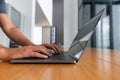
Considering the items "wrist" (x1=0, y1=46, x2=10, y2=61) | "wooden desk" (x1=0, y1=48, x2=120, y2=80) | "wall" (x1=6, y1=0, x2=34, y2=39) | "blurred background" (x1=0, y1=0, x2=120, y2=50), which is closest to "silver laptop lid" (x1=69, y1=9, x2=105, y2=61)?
"wooden desk" (x1=0, y1=48, x2=120, y2=80)

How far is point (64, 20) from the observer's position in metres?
6.09

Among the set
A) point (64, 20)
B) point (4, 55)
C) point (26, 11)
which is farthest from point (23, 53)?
point (64, 20)

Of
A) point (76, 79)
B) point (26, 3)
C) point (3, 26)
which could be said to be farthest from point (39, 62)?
point (26, 3)

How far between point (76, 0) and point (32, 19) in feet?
13.2

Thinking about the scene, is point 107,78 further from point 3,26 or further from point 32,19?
point 32,19

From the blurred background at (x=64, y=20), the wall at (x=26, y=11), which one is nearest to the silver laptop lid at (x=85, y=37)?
the blurred background at (x=64, y=20)

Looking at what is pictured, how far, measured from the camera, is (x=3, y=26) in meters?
1.25

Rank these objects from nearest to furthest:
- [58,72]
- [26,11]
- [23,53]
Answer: [58,72]
[23,53]
[26,11]

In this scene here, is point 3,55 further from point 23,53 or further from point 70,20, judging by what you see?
point 70,20

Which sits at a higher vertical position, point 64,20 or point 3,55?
point 64,20

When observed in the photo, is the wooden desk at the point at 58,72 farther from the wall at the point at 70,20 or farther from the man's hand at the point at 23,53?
the wall at the point at 70,20

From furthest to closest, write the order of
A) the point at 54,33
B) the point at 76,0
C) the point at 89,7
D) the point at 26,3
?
the point at 76,0
the point at 54,33
the point at 89,7
the point at 26,3

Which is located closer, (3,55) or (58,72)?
(58,72)

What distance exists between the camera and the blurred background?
232 cm
